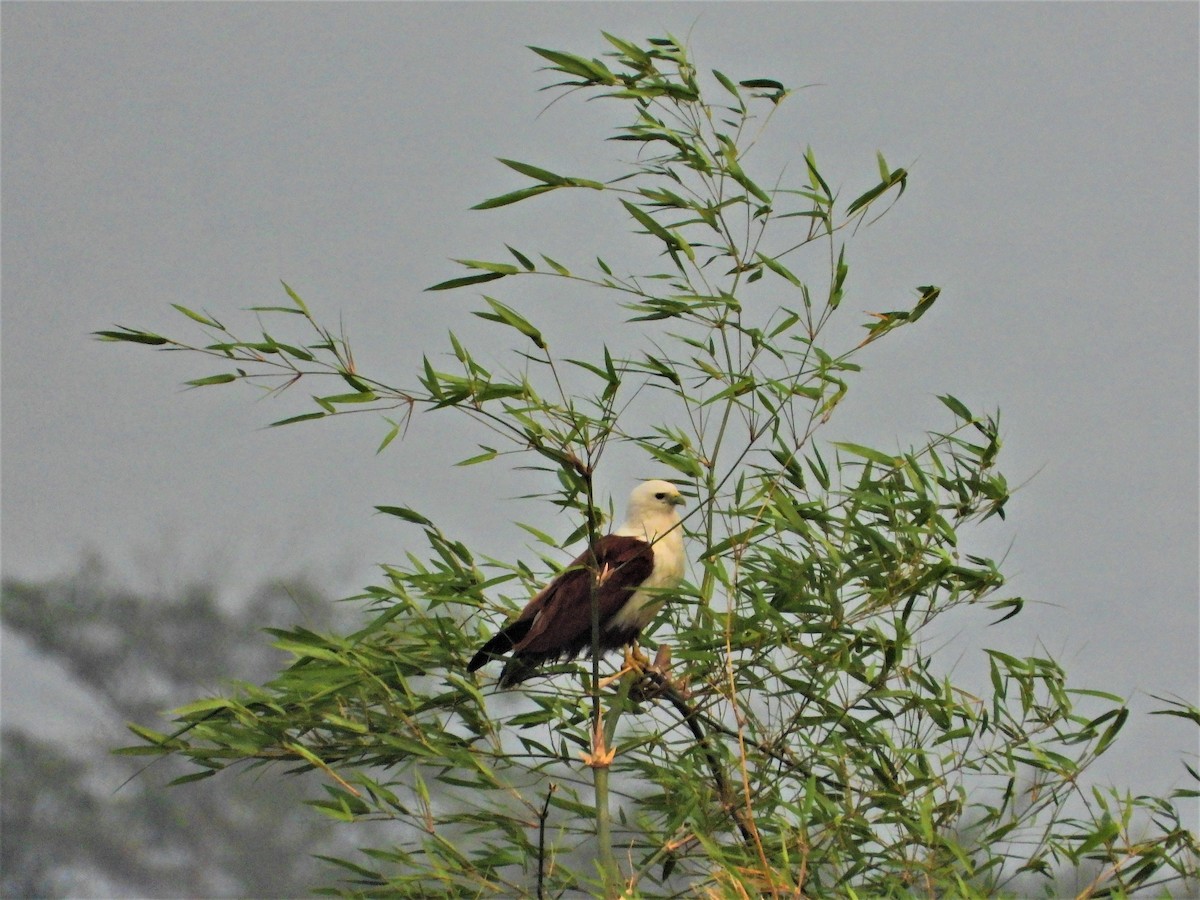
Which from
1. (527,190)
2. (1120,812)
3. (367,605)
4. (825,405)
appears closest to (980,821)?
(1120,812)

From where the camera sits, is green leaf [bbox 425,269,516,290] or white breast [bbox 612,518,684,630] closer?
green leaf [bbox 425,269,516,290]

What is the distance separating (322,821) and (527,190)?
30.5ft

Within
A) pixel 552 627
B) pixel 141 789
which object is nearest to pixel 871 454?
pixel 552 627

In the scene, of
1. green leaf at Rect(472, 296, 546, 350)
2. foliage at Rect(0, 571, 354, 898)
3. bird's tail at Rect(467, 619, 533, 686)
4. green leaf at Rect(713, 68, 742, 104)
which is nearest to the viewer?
green leaf at Rect(472, 296, 546, 350)

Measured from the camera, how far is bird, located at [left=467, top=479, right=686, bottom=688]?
3854 mm

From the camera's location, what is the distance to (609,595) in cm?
411

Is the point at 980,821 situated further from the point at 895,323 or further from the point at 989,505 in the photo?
the point at 895,323

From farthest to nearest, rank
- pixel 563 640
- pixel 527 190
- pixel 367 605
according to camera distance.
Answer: pixel 367 605
pixel 563 640
pixel 527 190

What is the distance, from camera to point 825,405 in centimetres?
392

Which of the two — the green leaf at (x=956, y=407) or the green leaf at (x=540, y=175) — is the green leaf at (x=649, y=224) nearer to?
the green leaf at (x=540, y=175)

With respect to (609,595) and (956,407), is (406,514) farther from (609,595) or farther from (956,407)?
(956,407)

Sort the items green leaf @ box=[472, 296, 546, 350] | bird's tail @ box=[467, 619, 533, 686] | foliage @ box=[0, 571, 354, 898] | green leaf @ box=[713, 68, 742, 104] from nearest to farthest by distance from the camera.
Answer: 1. green leaf @ box=[472, 296, 546, 350]
2. bird's tail @ box=[467, 619, 533, 686]
3. green leaf @ box=[713, 68, 742, 104]
4. foliage @ box=[0, 571, 354, 898]

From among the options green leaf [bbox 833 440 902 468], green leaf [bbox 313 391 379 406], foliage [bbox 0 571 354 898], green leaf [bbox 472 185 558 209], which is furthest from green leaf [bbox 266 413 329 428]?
foliage [bbox 0 571 354 898]

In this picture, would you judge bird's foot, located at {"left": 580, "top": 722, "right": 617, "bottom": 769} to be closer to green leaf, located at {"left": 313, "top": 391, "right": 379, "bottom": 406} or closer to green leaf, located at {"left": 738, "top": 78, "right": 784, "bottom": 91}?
green leaf, located at {"left": 313, "top": 391, "right": 379, "bottom": 406}
